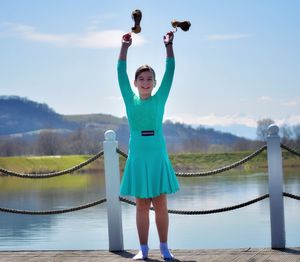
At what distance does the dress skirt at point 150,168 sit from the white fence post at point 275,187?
117 cm

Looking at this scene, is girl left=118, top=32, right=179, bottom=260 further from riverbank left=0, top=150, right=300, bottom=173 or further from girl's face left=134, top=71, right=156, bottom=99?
riverbank left=0, top=150, right=300, bottom=173

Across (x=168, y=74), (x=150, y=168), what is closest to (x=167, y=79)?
(x=168, y=74)

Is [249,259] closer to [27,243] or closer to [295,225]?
[27,243]

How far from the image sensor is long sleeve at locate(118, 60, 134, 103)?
22.4 feet

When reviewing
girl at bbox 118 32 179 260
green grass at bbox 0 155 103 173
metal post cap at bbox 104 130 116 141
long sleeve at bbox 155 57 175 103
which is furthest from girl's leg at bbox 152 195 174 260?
green grass at bbox 0 155 103 173

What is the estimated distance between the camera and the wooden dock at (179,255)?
6824 millimetres

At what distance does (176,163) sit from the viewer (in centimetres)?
6950

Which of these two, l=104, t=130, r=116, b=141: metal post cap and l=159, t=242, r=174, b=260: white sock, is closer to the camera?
l=159, t=242, r=174, b=260: white sock

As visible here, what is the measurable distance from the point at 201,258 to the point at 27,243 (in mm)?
7402

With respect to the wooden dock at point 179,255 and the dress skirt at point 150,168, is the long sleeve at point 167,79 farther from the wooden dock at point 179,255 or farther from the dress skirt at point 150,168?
the wooden dock at point 179,255

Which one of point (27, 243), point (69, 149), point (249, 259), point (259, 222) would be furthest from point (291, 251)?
point (69, 149)

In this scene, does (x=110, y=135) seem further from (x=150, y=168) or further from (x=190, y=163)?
(x=190, y=163)

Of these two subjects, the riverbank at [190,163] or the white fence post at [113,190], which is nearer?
the white fence post at [113,190]

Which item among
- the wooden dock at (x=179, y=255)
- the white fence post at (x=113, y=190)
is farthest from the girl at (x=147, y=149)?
the white fence post at (x=113, y=190)
